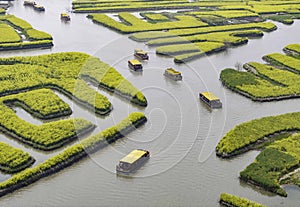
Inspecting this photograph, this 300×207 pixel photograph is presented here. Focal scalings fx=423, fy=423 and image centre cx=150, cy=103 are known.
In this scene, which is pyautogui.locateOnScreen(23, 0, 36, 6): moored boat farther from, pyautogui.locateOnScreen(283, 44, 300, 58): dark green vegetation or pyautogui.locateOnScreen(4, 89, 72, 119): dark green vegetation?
pyautogui.locateOnScreen(283, 44, 300, 58): dark green vegetation

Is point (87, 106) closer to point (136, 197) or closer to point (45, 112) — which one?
point (45, 112)

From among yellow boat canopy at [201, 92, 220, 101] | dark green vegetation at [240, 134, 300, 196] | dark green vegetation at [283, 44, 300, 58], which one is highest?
dark green vegetation at [283, 44, 300, 58]

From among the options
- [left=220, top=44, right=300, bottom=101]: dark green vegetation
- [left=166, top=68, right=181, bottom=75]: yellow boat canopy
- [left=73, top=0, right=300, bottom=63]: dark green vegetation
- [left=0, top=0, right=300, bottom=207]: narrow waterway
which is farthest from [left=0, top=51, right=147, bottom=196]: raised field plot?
[left=73, top=0, right=300, bottom=63]: dark green vegetation

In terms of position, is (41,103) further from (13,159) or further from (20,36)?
(20,36)

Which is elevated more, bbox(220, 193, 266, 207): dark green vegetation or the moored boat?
bbox(220, 193, 266, 207): dark green vegetation

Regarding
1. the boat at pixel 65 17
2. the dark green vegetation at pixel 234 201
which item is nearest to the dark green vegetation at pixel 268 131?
the dark green vegetation at pixel 234 201

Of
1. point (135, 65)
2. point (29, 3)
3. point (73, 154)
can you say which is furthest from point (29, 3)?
point (73, 154)

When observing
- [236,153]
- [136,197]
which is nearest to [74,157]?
[136,197]
